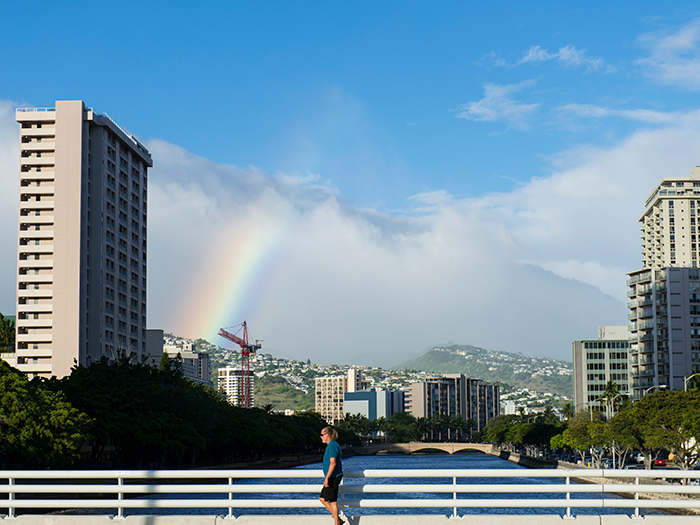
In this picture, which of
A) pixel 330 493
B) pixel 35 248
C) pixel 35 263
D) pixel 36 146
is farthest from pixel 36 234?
pixel 330 493

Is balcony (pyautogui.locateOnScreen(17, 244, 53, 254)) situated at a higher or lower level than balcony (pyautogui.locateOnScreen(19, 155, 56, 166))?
lower

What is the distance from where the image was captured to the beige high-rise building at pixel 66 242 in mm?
125438

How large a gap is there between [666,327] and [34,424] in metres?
133

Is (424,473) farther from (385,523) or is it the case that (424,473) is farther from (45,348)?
(45,348)

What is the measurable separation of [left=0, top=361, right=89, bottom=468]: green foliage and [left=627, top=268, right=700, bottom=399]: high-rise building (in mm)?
A: 124436

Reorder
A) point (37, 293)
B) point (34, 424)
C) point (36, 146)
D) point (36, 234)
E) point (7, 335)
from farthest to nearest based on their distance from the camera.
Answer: point (7, 335) < point (36, 146) < point (36, 234) < point (37, 293) < point (34, 424)

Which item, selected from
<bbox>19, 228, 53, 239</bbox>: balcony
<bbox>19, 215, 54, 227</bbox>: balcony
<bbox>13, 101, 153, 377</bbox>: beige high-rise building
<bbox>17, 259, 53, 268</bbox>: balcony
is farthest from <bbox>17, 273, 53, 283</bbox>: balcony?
<bbox>19, 215, 54, 227</bbox>: balcony

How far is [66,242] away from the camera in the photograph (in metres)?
128

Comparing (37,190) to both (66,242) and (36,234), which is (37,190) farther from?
(66,242)

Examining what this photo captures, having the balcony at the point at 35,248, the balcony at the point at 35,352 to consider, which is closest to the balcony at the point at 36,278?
the balcony at the point at 35,248

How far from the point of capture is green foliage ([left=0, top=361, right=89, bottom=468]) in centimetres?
5538

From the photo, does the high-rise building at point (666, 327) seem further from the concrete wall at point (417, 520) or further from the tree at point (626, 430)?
the concrete wall at point (417, 520)

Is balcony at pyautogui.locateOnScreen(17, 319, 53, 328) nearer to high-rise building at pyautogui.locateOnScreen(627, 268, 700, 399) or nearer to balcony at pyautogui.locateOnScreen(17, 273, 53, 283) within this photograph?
balcony at pyautogui.locateOnScreen(17, 273, 53, 283)

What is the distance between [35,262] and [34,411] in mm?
77466
